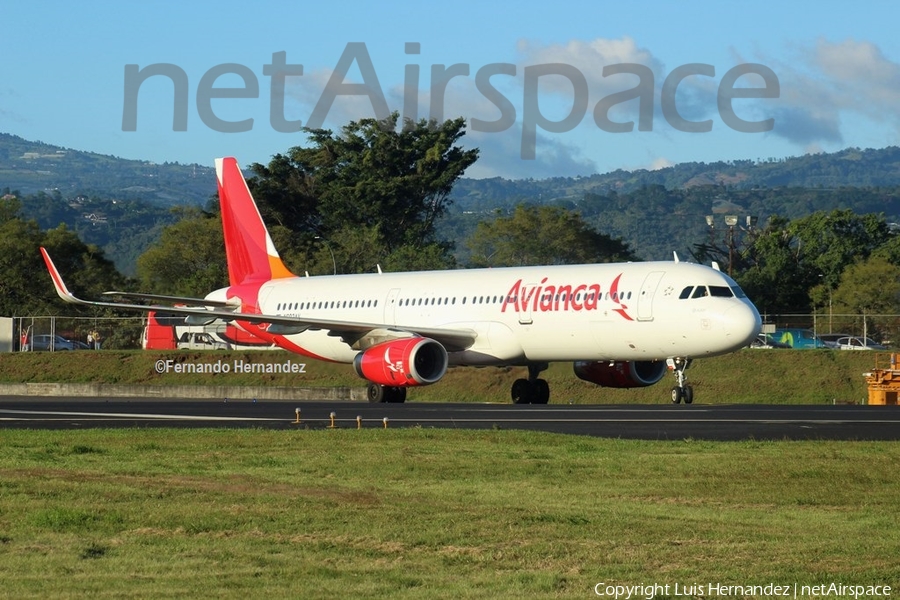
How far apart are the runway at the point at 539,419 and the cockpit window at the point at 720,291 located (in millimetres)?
2642

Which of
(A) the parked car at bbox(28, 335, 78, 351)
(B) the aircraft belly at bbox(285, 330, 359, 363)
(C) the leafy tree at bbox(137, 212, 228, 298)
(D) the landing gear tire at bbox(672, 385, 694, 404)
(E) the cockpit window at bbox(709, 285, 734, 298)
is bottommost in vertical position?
(D) the landing gear tire at bbox(672, 385, 694, 404)

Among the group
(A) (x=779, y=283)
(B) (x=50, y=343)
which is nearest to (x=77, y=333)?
(B) (x=50, y=343)

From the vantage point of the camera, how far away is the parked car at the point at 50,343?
64.7 meters

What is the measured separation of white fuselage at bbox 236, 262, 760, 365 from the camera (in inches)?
1340

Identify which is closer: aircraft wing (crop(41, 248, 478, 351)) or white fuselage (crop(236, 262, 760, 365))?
white fuselage (crop(236, 262, 760, 365))

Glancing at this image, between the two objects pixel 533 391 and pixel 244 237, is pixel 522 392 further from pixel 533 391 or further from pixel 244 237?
pixel 244 237

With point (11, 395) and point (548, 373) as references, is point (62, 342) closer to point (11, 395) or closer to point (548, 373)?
point (11, 395)

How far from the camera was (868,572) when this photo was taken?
1004cm

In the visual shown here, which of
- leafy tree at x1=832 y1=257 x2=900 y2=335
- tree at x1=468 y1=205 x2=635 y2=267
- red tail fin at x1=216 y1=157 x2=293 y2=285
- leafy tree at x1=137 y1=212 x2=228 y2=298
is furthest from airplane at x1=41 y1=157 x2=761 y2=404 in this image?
leafy tree at x1=137 y1=212 x2=228 y2=298

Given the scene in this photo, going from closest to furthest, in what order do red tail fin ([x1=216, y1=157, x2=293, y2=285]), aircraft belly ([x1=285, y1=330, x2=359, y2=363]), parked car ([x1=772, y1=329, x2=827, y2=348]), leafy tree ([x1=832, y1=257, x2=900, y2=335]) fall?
aircraft belly ([x1=285, y1=330, x2=359, y2=363]) < red tail fin ([x1=216, y1=157, x2=293, y2=285]) < parked car ([x1=772, y1=329, x2=827, y2=348]) < leafy tree ([x1=832, y1=257, x2=900, y2=335])

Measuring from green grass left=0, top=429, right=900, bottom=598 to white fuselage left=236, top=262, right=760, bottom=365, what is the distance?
44.9 feet

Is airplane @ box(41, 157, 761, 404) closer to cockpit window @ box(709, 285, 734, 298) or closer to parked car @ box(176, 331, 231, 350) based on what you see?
cockpit window @ box(709, 285, 734, 298)

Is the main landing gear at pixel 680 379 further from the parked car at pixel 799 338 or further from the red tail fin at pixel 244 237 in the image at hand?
the parked car at pixel 799 338

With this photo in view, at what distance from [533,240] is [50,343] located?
1945 inches
